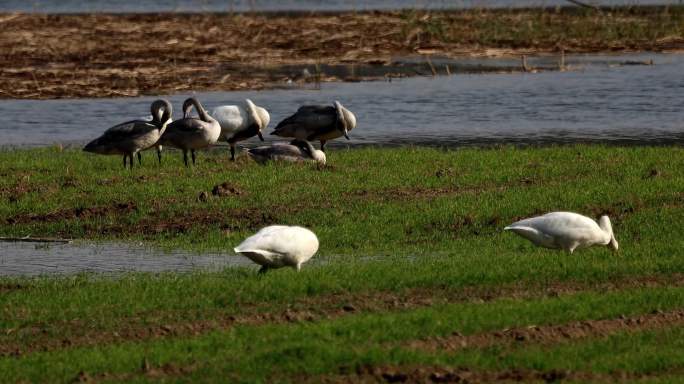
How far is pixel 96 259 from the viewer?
43.4ft

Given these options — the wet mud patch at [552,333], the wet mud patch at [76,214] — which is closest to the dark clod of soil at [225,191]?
the wet mud patch at [76,214]

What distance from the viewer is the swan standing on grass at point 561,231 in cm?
1151

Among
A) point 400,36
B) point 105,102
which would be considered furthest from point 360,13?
point 105,102

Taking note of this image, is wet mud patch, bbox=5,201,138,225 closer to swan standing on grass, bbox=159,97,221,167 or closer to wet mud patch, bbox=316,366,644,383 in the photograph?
swan standing on grass, bbox=159,97,221,167

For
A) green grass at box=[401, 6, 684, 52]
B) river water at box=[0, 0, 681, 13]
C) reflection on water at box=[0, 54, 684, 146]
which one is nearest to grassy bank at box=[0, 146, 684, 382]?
reflection on water at box=[0, 54, 684, 146]

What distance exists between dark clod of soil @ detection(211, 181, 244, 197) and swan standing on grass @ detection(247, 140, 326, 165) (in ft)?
7.53

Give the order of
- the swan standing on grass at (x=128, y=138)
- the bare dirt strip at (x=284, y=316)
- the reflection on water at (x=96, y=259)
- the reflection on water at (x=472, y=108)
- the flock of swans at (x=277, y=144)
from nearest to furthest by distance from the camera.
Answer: the bare dirt strip at (x=284, y=316) → the flock of swans at (x=277, y=144) → the reflection on water at (x=96, y=259) → the swan standing on grass at (x=128, y=138) → the reflection on water at (x=472, y=108)

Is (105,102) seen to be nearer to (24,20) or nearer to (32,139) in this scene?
(32,139)

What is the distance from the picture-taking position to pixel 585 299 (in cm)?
999

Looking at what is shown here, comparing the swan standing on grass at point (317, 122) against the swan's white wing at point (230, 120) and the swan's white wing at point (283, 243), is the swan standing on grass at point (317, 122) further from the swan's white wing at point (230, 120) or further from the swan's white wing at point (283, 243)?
the swan's white wing at point (283, 243)

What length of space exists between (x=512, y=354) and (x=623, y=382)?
2.59 feet

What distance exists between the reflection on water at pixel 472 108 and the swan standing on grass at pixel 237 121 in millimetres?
3281

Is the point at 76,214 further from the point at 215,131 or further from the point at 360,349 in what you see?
the point at 360,349

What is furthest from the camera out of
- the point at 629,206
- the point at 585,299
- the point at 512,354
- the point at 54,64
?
the point at 54,64
